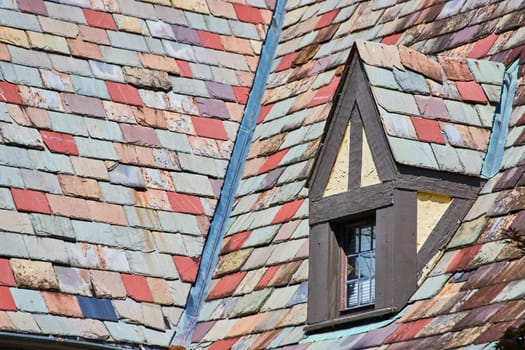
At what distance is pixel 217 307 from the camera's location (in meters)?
12.4

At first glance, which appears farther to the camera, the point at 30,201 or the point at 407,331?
the point at 30,201

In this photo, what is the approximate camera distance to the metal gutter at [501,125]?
10500mm

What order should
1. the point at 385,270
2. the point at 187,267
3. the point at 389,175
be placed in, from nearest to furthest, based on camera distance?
the point at 385,270 < the point at 389,175 < the point at 187,267

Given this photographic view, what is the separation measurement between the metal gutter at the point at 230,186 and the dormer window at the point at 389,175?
1713 millimetres

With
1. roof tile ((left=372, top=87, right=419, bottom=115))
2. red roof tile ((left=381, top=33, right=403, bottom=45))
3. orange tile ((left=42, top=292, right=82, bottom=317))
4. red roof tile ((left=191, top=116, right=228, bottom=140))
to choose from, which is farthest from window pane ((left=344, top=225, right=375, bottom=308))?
red roof tile ((left=191, top=116, right=228, bottom=140))

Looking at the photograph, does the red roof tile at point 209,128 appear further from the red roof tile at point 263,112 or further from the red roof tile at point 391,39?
the red roof tile at point 391,39

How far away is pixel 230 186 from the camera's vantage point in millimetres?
13516

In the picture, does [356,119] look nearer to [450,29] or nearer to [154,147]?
[450,29]

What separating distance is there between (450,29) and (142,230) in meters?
2.77

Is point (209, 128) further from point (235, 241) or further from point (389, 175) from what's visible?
point (389, 175)

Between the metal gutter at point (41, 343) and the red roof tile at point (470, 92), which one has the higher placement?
the red roof tile at point (470, 92)

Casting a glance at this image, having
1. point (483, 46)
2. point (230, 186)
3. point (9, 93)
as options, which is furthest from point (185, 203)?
point (483, 46)

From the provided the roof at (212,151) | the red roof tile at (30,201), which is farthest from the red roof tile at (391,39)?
the red roof tile at (30,201)

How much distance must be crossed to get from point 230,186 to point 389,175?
10.8ft
